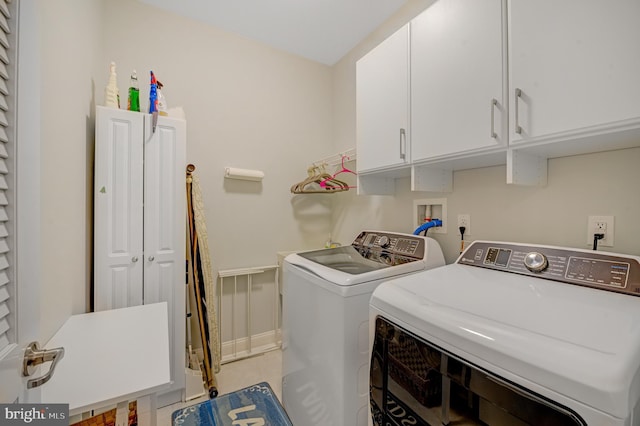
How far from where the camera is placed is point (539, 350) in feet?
1.90

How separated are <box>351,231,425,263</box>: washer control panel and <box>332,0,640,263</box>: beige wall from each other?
0.80 ft

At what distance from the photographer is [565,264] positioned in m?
1.01

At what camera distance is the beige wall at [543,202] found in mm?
1028

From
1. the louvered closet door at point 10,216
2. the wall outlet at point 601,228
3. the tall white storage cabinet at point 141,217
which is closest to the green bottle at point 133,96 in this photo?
the tall white storage cabinet at point 141,217

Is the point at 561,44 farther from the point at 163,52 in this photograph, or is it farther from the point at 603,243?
the point at 163,52

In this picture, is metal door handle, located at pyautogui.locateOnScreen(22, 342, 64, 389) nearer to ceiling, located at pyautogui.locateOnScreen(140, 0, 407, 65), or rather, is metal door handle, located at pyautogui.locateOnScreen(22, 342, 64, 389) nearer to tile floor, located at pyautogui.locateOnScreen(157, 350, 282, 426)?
tile floor, located at pyautogui.locateOnScreen(157, 350, 282, 426)

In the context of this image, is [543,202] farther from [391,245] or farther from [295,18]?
[295,18]

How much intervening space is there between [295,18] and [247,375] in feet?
9.53

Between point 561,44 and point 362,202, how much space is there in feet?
5.35

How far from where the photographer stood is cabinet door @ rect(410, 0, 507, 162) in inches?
42.3

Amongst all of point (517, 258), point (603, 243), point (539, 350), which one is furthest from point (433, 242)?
point (539, 350)

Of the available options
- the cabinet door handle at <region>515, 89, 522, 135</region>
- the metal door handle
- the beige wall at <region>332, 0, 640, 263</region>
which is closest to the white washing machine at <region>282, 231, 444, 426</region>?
the beige wall at <region>332, 0, 640, 263</region>

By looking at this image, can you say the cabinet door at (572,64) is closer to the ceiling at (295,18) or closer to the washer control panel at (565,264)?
the washer control panel at (565,264)

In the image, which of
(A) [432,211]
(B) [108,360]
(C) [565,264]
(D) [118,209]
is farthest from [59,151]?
(C) [565,264]
